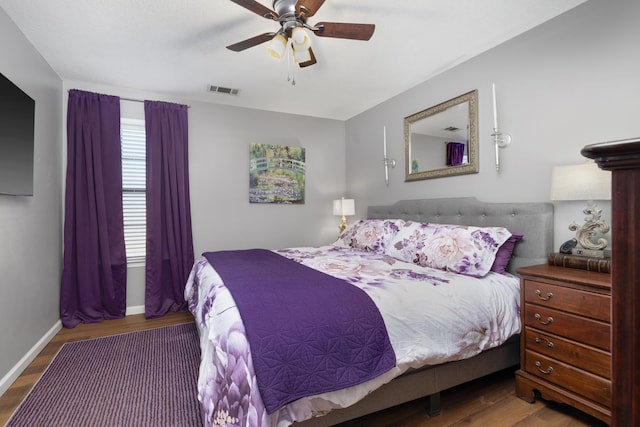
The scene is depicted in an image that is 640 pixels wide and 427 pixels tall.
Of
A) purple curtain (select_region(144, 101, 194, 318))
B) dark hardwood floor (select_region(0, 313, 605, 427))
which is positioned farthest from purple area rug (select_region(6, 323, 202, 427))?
purple curtain (select_region(144, 101, 194, 318))

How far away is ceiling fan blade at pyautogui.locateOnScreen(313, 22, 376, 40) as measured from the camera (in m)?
1.86

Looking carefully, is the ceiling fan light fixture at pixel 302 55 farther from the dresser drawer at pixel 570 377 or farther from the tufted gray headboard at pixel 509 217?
the dresser drawer at pixel 570 377

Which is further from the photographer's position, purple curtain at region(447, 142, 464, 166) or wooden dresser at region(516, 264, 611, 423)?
purple curtain at region(447, 142, 464, 166)

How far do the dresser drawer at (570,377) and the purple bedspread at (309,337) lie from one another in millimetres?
980

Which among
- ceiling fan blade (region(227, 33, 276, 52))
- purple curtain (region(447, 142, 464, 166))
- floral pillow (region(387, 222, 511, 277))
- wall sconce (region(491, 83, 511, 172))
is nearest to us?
ceiling fan blade (region(227, 33, 276, 52))

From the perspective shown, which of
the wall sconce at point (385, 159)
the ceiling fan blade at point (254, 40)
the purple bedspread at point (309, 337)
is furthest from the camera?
the wall sconce at point (385, 159)

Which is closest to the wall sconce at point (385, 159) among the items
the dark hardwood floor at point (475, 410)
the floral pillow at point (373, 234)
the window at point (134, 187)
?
the floral pillow at point (373, 234)

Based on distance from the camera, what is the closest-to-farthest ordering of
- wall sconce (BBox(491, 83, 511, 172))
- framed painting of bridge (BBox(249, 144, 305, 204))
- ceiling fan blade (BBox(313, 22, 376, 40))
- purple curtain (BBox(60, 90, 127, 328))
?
ceiling fan blade (BBox(313, 22, 376, 40)) < wall sconce (BBox(491, 83, 511, 172)) < purple curtain (BBox(60, 90, 127, 328)) < framed painting of bridge (BBox(249, 144, 305, 204))

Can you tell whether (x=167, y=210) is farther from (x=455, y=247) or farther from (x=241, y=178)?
(x=455, y=247)

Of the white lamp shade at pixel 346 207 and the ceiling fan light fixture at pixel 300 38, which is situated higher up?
the ceiling fan light fixture at pixel 300 38

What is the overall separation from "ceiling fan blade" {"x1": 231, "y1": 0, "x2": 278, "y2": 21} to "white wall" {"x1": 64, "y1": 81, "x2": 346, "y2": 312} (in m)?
2.17

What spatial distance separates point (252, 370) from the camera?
1150 millimetres

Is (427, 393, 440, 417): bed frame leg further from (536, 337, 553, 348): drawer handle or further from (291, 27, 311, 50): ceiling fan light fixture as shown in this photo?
(291, 27, 311, 50): ceiling fan light fixture

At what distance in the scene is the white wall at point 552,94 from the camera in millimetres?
1808
